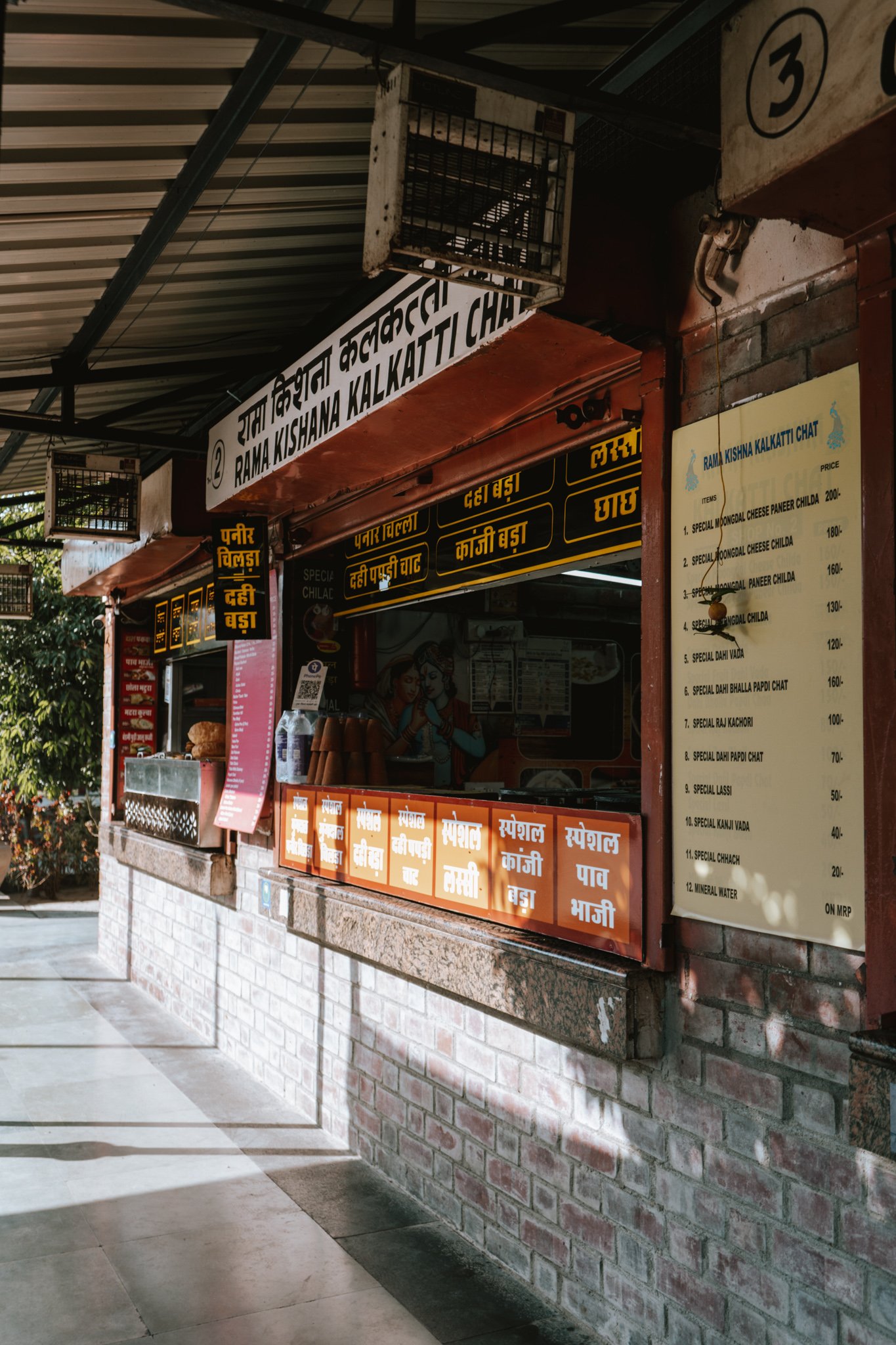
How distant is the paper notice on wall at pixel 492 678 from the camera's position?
7.05m

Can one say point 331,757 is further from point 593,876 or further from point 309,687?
point 593,876

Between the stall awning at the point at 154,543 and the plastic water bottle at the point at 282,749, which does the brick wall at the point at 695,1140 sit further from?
the stall awning at the point at 154,543

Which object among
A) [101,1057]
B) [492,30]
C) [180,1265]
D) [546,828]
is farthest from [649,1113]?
[101,1057]

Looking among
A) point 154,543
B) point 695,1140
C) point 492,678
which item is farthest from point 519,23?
point 154,543

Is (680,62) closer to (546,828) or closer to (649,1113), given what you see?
(546,828)

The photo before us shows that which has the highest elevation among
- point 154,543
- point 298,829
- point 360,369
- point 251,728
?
point 360,369

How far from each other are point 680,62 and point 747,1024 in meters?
2.72

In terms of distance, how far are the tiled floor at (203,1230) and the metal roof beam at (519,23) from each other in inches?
148

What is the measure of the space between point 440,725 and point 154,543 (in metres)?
2.28

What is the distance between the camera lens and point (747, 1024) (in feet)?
9.84

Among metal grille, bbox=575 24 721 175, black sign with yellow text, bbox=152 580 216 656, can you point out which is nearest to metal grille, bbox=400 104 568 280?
metal grille, bbox=575 24 721 175

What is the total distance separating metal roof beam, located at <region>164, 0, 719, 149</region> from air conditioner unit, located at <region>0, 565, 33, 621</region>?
9.74 meters

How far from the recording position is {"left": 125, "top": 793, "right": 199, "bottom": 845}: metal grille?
762cm

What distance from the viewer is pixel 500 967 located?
3928 millimetres
